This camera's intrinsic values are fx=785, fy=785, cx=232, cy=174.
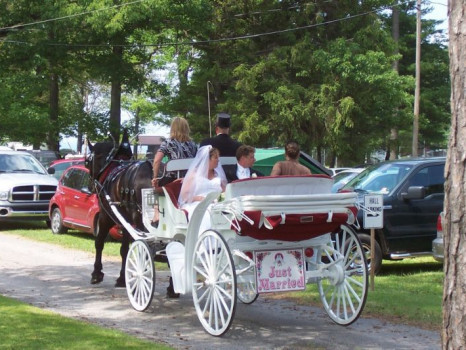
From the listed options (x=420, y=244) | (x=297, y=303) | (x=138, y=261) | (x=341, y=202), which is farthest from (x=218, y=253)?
(x=420, y=244)

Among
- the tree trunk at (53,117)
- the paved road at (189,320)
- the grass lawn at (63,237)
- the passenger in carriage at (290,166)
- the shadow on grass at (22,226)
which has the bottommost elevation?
the paved road at (189,320)

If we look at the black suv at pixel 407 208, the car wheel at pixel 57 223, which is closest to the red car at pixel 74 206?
the car wheel at pixel 57 223

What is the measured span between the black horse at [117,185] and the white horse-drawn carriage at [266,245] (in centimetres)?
181

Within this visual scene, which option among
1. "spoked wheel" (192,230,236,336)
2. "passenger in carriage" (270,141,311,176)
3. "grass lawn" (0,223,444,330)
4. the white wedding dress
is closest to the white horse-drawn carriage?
"spoked wheel" (192,230,236,336)

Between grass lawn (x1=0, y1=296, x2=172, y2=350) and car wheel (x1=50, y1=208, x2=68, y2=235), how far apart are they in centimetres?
1036

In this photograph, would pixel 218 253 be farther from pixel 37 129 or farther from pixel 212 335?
pixel 37 129

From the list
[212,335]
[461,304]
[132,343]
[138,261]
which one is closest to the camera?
[461,304]

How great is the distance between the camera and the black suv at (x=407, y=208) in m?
12.7

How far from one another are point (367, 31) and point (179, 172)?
31.9m

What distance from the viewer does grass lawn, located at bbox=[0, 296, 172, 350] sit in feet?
23.7

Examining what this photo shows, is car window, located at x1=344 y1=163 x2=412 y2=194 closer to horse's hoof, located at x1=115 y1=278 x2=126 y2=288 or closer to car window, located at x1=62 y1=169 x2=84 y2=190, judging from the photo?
horse's hoof, located at x1=115 y1=278 x2=126 y2=288

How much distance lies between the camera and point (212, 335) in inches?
311

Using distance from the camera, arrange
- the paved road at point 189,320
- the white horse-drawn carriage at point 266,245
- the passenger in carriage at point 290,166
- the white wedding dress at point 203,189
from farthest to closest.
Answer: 1. the passenger in carriage at point 290,166
2. the white wedding dress at point 203,189
3. the paved road at point 189,320
4. the white horse-drawn carriage at point 266,245

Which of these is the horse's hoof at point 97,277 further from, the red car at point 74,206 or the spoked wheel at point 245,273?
the red car at point 74,206
